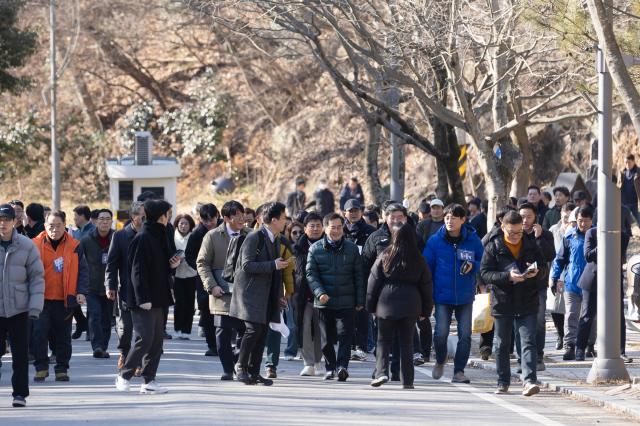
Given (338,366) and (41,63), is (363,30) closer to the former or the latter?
(338,366)

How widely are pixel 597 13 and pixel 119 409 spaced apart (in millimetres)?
5576

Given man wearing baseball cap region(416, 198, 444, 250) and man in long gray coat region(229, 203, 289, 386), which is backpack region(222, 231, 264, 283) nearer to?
man in long gray coat region(229, 203, 289, 386)

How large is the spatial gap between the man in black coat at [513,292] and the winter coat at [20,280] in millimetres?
4175

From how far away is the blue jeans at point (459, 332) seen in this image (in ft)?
40.0

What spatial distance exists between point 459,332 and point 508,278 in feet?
3.37

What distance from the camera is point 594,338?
14.0m

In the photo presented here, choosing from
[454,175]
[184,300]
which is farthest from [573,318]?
[454,175]

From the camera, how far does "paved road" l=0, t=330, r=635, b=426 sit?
9578 mm

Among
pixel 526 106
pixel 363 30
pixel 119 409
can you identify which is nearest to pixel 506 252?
pixel 119 409

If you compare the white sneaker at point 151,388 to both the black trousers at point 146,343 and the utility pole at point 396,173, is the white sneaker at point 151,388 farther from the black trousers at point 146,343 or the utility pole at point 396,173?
the utility pole at point 396,173

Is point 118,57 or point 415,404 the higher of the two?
point 118,57

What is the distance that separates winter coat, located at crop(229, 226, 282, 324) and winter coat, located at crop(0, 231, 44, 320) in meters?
2.03

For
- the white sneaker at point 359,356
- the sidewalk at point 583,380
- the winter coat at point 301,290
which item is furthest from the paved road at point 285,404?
the white sneaker at point 359,356

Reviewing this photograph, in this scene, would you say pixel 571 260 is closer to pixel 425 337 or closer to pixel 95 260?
pixel 425 337
